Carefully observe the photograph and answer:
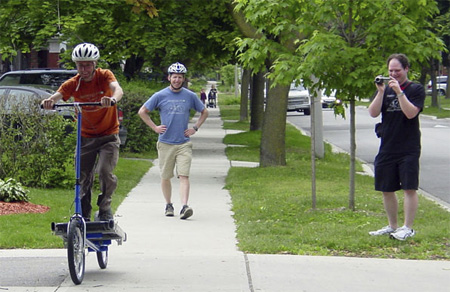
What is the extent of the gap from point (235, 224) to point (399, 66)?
9.23 feet

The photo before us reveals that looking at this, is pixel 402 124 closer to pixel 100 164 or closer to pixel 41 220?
pixel 100 164

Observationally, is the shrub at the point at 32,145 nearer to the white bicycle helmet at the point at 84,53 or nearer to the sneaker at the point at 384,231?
the sneaker at the point at 384,231

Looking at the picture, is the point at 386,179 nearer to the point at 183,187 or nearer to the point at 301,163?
the point at 183,187

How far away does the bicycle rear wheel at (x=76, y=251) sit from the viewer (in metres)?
6.50

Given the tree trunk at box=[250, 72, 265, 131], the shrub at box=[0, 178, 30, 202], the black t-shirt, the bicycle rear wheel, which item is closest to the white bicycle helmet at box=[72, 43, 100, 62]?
the bicycle rear wheel

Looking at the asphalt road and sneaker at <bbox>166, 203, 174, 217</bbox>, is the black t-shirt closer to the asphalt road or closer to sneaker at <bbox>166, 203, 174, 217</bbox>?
sneaker at <bbox>166, 203, 174, 217</bbox>

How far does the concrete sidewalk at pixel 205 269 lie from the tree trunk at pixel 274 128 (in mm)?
6638

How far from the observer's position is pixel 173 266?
24.8ft

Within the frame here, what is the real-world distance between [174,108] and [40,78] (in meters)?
7.24

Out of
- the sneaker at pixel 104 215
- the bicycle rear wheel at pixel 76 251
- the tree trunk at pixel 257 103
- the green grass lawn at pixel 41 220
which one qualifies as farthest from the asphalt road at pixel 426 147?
the bicycle rear wheel at pixel 76 251

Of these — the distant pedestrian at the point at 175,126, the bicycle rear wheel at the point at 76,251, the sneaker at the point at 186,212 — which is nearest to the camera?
the bicycle rear wheel at the point at 76,251

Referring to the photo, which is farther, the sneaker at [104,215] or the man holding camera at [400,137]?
the man holding camera at [400,137]

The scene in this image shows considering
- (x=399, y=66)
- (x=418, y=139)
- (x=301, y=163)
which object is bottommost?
(x=301, y=163)

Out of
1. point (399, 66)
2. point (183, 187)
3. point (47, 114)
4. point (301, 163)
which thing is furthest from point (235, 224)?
point (301, 163)
